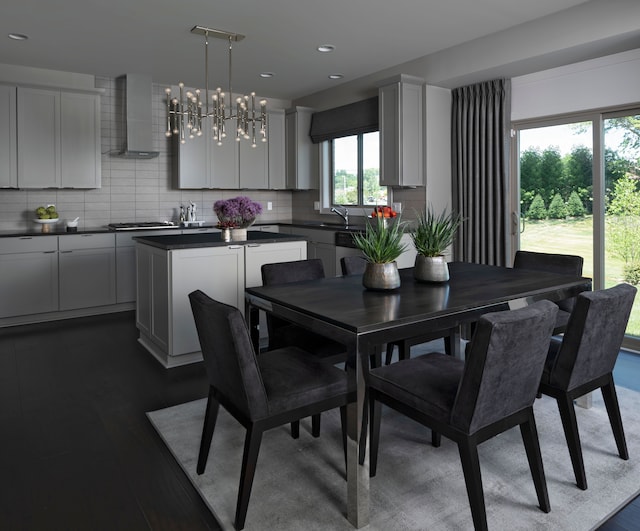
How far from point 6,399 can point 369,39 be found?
156 inches

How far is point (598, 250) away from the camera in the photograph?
442cm

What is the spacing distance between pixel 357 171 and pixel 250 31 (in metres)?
2.50

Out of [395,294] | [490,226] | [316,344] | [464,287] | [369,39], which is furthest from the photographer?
[490,226]

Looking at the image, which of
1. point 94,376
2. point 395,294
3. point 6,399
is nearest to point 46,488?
point 6,399

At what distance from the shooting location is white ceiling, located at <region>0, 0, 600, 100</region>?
378 centimetres

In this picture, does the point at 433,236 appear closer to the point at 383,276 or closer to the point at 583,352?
the point at 383,276

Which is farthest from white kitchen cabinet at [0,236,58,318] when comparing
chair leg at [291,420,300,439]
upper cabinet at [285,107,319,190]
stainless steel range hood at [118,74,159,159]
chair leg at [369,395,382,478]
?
chair leg at [369,395,382,478]

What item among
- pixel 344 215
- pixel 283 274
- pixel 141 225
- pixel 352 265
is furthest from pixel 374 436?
pixel 141 225

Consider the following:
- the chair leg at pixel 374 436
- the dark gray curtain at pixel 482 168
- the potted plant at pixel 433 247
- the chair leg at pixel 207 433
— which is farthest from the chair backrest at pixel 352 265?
the dark gray curtain at pixel 482 168

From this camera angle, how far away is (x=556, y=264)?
335 centimetres

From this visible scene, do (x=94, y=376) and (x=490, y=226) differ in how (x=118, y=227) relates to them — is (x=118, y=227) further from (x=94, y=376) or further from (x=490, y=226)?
(x=490, y=226)

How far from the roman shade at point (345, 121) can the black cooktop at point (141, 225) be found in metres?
2.25

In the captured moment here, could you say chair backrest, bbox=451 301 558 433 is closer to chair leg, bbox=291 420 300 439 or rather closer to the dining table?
the dining table

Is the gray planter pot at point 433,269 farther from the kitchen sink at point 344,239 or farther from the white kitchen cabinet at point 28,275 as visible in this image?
the white kitchen cabinet at point 28,275
